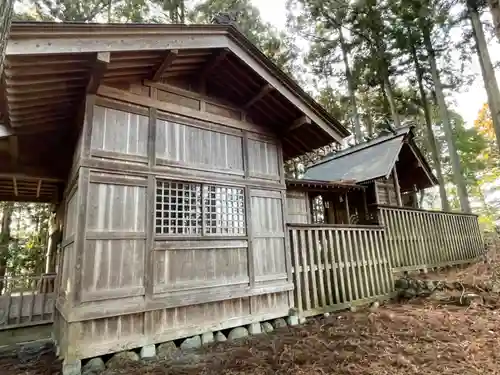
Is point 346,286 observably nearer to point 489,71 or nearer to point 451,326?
point 451,326

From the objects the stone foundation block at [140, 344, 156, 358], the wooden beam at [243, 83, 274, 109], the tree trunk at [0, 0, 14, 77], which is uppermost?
the wooden beam at [243, 83, 274, 109]

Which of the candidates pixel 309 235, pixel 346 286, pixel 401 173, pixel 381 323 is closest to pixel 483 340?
pixel 381 323

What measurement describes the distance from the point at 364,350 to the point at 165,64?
5.38 metres

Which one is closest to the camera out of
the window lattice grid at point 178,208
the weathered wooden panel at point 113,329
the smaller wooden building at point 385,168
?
the weathered wooden panel at point 113,329

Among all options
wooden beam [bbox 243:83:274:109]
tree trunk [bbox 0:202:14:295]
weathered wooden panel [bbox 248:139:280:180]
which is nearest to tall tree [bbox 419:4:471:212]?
weathered wooden panel [bbox 248:139:280:180]

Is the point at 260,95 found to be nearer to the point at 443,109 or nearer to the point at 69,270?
the point at 69,270

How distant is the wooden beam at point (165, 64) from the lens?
4.87 m

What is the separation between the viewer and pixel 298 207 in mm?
8852

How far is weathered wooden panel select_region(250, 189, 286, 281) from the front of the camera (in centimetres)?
590

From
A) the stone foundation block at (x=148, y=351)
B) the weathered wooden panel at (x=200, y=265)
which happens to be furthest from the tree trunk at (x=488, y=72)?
the stone foundation block at (x=148, y=351)

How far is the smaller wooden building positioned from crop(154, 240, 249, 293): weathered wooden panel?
5.12m

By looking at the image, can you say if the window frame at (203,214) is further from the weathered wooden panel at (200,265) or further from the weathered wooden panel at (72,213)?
the weathered wooden panel at (72,213)

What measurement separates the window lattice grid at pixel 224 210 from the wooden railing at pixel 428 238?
14.6 feet

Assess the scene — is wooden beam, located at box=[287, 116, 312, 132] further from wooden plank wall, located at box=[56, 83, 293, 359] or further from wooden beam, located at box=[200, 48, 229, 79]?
wooden beam, located at box=[200, 48, 229, 79]
